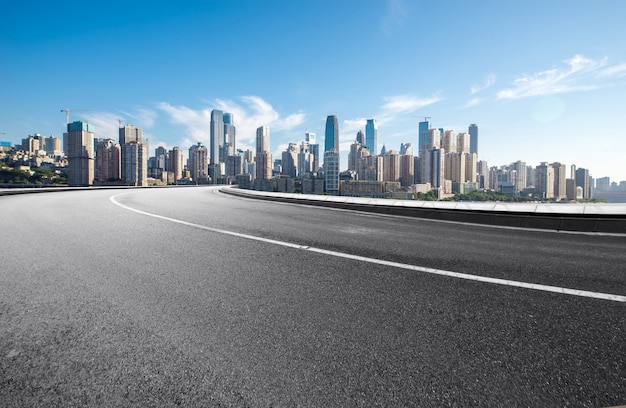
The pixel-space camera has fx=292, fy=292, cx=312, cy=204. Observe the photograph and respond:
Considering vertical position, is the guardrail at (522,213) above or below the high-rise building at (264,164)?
below

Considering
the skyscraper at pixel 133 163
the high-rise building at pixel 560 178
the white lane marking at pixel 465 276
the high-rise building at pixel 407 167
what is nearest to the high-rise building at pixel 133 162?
the skyscraper at pixel 133 163

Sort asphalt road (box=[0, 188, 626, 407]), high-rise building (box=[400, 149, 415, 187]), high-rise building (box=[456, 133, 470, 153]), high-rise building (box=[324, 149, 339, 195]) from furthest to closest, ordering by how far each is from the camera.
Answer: high-rise building (box=[456, 133, 470, 153]) → high-rise building (box=[400, 149, 415, 187]) → high-rise building (box=[324, 149, 339, 195]) → asphalt road (box=[0, 188, 626, 407])

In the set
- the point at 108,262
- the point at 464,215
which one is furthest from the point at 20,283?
the point at 464,215

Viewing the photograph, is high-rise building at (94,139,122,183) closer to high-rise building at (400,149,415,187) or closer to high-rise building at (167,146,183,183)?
high-rise building at (167,146,183,183)

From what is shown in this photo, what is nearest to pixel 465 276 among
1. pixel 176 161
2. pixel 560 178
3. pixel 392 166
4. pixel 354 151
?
pixel 560 178

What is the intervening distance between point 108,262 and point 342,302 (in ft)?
11.5

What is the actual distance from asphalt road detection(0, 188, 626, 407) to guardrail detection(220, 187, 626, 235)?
3.58 m

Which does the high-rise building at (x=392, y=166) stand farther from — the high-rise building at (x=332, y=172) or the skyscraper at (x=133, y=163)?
the skyscraper at (x=133, y=163)

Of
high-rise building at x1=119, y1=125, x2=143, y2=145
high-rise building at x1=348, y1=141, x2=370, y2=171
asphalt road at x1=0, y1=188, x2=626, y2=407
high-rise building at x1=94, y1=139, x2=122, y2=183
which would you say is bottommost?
asphalt road at x1=0, y1=188, x2=626, y2=407

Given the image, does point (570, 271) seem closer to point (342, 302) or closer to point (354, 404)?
point (342, 302)

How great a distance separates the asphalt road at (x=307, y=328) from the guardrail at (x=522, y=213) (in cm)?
358

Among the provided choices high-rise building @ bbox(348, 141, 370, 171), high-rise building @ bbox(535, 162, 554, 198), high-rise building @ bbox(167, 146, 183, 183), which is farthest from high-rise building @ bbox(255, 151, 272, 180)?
high-rise building @ bbox(535, 162, 554, 198)

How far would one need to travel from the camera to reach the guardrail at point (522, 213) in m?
7.64

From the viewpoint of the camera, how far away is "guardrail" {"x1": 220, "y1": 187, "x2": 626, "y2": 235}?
764 cm
